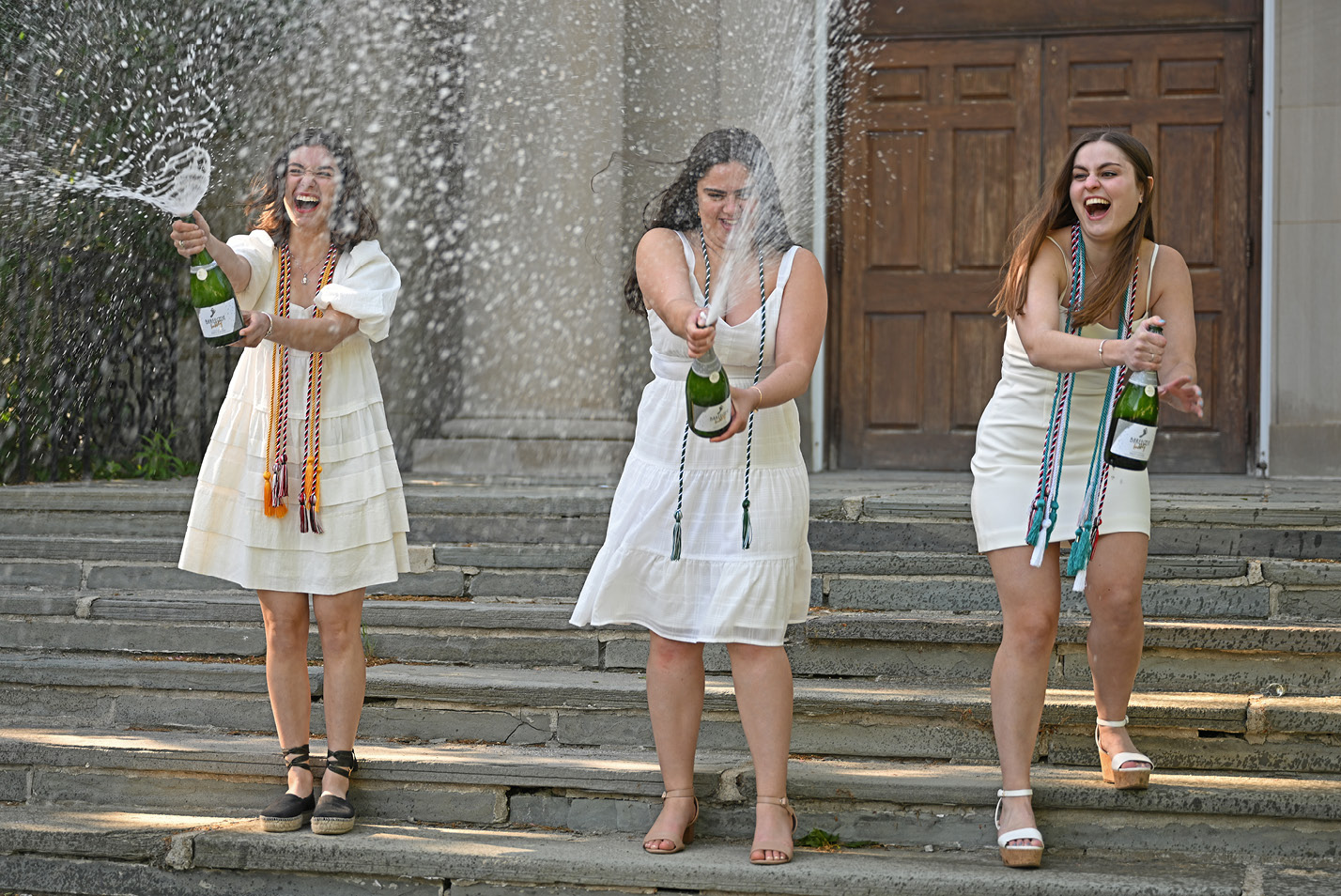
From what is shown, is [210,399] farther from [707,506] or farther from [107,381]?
[707,506]

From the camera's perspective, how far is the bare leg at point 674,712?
370 cm

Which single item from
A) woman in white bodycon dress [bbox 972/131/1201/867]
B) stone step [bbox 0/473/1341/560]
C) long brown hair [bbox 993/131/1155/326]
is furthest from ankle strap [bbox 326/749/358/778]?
long brown hair [bbox 993/131/1155/326]

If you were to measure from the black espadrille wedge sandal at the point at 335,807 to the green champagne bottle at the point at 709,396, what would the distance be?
4.76ft

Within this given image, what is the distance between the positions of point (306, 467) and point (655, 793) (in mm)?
1310

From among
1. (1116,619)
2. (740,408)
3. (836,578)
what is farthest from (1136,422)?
(836,578)

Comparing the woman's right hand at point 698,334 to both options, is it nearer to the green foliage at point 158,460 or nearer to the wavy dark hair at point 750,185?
the wavy dark hair at point 750,185

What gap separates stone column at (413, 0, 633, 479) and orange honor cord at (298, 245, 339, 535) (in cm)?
371

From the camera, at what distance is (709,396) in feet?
11.1

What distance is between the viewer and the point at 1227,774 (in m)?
4.10

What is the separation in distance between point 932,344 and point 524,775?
15.8 ft

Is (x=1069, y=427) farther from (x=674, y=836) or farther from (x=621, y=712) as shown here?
(x=621, y=712)

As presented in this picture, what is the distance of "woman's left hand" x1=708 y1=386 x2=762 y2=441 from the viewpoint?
135 inches

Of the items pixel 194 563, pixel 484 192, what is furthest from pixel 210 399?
pixel 194 563

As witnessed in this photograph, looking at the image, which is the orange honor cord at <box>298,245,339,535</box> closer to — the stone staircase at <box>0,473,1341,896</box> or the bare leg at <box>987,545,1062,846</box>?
the stone staircase at <box>0,473,1341,896</box>
